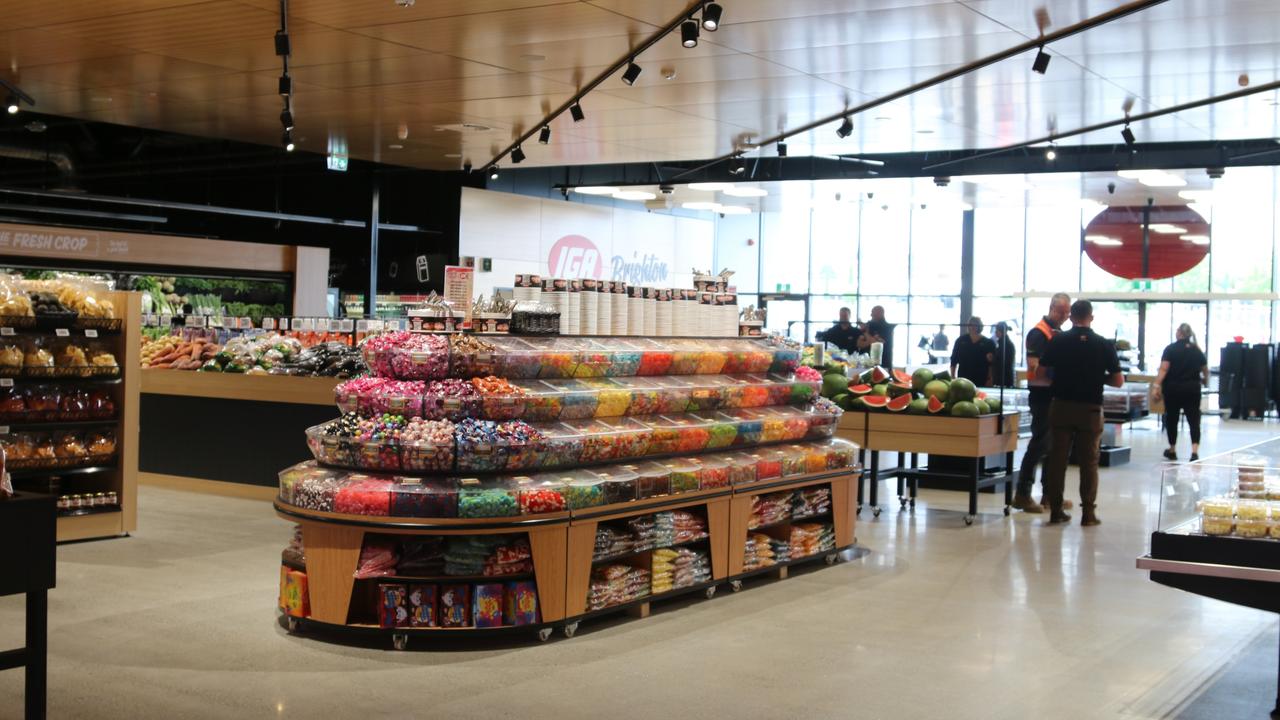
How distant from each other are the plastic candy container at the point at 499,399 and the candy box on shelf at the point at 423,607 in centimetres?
83

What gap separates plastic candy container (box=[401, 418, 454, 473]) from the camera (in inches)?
209

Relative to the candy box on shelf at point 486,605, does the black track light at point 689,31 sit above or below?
above

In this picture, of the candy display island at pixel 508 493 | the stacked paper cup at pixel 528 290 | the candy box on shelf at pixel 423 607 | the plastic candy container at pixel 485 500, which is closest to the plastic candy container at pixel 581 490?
the candy display island at pixel 508 493

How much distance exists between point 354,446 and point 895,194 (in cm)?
1385

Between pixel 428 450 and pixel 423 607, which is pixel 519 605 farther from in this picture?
pixel 428 450

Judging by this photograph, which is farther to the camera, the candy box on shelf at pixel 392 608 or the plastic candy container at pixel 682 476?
the plastic candy container at pixel 682 476

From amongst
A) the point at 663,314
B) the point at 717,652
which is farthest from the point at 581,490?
the point at 663,314

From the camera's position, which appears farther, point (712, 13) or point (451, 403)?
point (712, 13)

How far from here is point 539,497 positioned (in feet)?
17.6

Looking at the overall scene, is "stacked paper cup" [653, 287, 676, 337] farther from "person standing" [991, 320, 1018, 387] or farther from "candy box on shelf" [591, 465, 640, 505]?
"person standing" [991, 320, 1018, 387]

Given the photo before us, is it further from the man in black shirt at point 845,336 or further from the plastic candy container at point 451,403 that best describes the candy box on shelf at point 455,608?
the man in black shirt at point 845,336

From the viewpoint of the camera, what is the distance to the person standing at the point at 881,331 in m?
13.8

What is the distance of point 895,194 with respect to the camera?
1800cm

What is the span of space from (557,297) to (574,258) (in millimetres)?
14084
